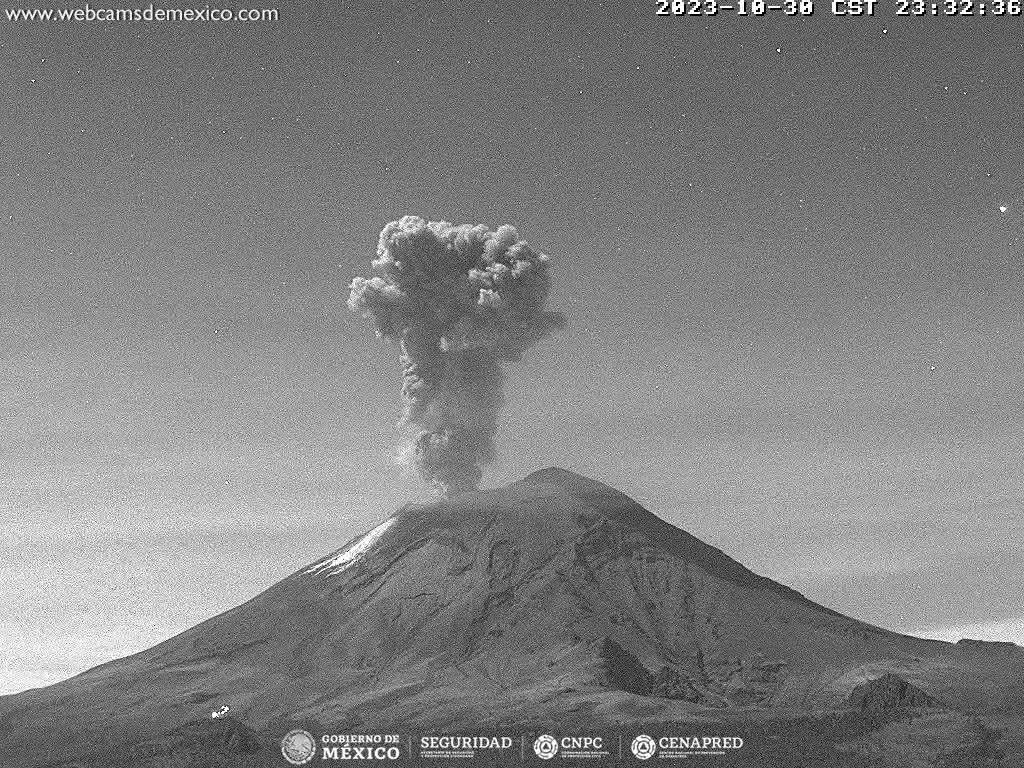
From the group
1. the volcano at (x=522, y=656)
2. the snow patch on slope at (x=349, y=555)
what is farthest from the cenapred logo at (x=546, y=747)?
the snow patch on slope at (x=349, y=555)

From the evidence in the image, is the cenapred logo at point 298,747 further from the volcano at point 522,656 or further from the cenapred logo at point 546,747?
the cenapred logo at point 546,747


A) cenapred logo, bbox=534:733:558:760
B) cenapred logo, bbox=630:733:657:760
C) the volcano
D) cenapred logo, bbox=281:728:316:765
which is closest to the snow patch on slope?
the volcano

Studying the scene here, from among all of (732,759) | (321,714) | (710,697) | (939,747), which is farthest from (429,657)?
(939,747)

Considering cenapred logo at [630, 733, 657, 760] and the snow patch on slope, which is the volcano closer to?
the snow patch on slope

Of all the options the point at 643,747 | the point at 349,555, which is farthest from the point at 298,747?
the point at 349,555

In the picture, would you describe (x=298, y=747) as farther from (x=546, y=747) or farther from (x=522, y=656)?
(x=522, y=656)

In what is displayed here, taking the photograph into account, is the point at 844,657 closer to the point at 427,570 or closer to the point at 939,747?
the point at 939,747

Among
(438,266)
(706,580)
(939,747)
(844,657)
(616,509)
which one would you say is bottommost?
(939,747)
